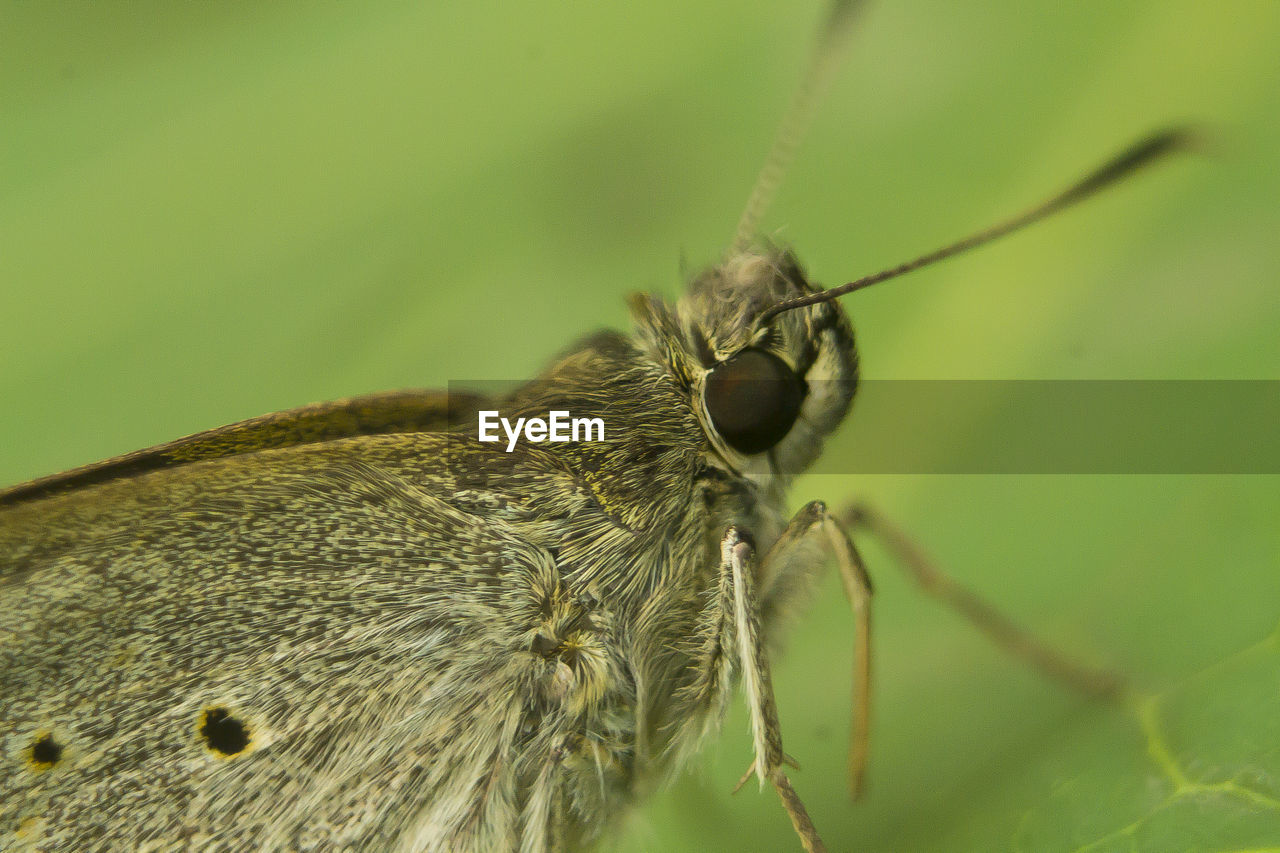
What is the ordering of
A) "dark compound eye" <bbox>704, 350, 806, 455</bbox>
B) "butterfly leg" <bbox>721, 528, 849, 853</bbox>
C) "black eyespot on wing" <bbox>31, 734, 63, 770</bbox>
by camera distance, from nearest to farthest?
"black eyespot on wing" <bbox>31, 734, 63, 770</bbox> < "butterfly leg" <bbox>721, 528, 849, 853</bbox> < "dark compound eye" <bbox>704, 350, 806, 455</bbox>

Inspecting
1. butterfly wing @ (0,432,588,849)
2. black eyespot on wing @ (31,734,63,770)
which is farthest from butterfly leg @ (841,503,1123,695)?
black eyespot on wing @ (31,734,63,770)

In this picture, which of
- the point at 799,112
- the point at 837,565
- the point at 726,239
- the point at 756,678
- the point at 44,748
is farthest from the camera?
the point at 726,239

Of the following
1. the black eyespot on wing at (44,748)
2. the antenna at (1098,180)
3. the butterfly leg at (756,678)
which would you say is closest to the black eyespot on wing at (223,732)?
the black eyespot on wing at (44,748)

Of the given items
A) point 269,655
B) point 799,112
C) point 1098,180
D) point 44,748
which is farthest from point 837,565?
point 44,748

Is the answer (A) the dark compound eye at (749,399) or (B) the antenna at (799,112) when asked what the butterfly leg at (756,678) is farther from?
(B) the antenna at (799,112)

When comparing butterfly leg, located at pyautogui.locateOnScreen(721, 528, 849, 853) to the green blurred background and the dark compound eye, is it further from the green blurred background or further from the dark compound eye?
the green blurred background

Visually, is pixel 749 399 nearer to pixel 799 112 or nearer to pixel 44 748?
pixel 799 112
